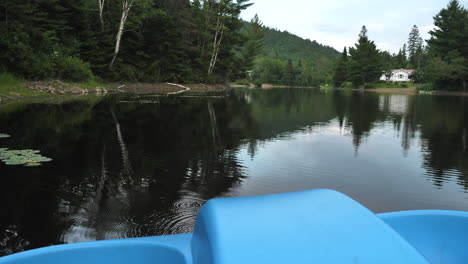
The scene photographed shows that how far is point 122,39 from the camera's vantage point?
123ft

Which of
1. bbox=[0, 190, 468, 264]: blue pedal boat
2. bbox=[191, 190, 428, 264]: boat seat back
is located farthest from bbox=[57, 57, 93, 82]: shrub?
bbox=[191, 190, 428, 264]: boat seat back

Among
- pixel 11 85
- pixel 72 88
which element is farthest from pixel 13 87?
pixel 72 88

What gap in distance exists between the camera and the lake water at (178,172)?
4.20 meters

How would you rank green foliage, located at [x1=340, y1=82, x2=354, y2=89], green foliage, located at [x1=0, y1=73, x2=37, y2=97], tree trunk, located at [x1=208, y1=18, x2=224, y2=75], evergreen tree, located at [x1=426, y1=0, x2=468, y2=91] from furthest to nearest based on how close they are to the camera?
green foliage, located at [x1=340, y1=82, x2=354, y2=89], evergreen tree, located at [x1=426, y1=0, x2=468, y2=91], tree trunk, located at [x1=208, y1=18, x2=224, y2=75], green foliage, located at [x1=0, y1=73, x2=37, y2=97]

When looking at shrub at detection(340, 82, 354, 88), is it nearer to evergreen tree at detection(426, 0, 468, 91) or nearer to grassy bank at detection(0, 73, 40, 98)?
evergreen tree at detection(426, 0, 468, 91)

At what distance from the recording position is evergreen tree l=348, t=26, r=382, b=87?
8225 cm

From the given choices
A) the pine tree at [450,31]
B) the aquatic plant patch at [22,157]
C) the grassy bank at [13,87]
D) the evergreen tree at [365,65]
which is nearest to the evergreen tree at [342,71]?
the evergreen tree at [365,65]

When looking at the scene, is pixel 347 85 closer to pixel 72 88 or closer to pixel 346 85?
pixel 346 85

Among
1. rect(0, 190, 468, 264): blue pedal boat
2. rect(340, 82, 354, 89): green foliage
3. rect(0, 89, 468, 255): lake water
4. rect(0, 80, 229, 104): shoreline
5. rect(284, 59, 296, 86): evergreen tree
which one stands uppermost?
rect(284, 59, 296, 86): evergreen tree

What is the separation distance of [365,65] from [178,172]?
274 ft

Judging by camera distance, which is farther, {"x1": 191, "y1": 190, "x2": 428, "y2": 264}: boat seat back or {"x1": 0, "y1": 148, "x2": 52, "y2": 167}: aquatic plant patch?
{"x1": 0, "y1": 148, "x2": 52, "y2": 167}: aquatic plant patch

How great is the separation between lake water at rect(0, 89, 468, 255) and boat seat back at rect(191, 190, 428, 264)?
7.99ft

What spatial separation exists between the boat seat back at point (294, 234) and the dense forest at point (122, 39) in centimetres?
2360

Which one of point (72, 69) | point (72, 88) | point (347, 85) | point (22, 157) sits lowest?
point (22, 157)
